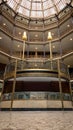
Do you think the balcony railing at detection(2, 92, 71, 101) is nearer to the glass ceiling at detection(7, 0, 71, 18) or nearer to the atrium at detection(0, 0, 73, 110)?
the atrium at detection(0, 0, 73, 110)

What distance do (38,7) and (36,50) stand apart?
1032 cm

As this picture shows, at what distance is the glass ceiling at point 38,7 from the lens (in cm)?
2823

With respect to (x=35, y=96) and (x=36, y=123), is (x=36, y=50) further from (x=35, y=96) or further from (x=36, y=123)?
(x=36, y=123)

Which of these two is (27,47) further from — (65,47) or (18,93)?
(18,93)

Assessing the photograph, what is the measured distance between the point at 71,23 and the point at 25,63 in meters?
16.7

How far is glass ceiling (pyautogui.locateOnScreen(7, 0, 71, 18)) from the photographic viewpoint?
2823cm

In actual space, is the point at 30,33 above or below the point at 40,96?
above

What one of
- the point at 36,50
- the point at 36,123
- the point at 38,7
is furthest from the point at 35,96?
the point at 38,7

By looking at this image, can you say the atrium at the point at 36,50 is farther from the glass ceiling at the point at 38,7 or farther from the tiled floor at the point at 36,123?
the tiled floor at the point at 36,123

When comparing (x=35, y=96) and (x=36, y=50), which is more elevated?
(x=36, y=50)

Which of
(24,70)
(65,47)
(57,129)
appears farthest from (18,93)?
(65,47)

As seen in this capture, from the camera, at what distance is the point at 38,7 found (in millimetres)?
30141

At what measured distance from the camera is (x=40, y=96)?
12477 mm

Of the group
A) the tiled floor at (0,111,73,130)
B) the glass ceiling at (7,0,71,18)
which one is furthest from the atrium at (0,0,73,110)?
the tiled floor at (0,111,73,130)
